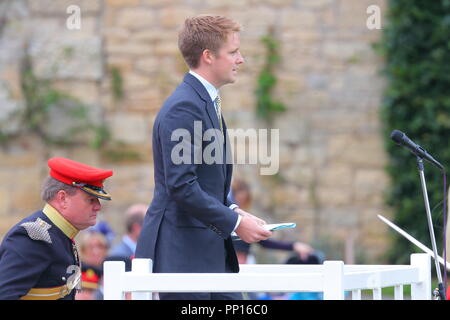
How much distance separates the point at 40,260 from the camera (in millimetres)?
3338

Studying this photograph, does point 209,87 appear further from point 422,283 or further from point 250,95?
point 250,95

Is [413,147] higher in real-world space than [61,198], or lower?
higher

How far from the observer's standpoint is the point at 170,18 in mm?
8539

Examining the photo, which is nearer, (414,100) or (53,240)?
(53,240)

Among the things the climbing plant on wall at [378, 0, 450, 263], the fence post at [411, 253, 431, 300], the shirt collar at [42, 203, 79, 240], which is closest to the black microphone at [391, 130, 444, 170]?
the fence post at [411, 253, 431, 300]

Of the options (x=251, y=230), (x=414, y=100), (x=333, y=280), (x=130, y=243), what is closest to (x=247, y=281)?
(x=333, y=280)

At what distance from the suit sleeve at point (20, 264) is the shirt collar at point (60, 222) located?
0.17 m

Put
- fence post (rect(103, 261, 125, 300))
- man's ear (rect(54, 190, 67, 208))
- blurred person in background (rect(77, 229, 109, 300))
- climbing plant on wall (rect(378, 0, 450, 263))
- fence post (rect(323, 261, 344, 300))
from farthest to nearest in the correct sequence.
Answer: climbing plant on wall (rect(378, 0, 450, 263))
blurred person in background (rect(77, 229, 109, 300))
man's ear (rect(54, 190, 67, 208))
fence post (rect(103, 261, 125, 300))
fence post (rect(323, 261, 344, 300))

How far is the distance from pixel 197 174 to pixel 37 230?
62 cm

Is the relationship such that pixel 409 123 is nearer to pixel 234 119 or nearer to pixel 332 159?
pixel 332 159

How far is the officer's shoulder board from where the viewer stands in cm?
337

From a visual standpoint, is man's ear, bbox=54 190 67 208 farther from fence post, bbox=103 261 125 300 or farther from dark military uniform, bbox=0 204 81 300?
fence post, bbox=103 261 125 300

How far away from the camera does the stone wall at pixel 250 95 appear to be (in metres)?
8.37
